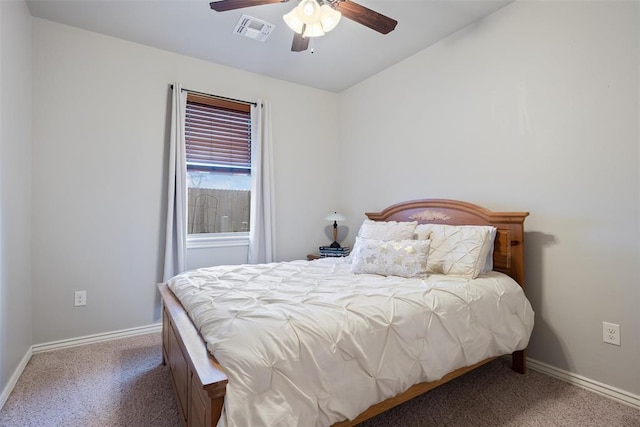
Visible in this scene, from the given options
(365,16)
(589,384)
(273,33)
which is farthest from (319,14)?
(589,384)

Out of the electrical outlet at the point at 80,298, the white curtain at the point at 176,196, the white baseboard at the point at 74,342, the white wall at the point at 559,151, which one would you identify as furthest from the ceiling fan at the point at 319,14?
the white baseboard at the point at 74,342

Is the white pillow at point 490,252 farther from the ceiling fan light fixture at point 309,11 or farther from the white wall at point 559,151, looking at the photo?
the ceiling fan light fixture at point 309,11

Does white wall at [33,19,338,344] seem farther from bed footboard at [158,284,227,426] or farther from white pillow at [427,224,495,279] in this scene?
white pillow at [427,224,495,279]

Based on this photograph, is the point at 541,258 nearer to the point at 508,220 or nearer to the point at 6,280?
the point at 508,220

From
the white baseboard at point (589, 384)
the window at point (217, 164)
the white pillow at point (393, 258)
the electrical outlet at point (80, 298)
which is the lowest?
the white baseboard at point (589, 384)

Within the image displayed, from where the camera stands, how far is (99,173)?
107 inches

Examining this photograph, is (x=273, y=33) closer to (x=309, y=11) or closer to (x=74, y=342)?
(x=309, y=11)

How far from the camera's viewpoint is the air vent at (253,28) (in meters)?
2.51

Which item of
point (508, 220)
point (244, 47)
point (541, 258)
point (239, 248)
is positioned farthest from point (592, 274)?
point (244, 47)

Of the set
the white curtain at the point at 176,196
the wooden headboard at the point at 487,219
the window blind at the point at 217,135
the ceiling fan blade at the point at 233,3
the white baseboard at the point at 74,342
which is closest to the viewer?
the ceiling fan blade at the point at 233,3

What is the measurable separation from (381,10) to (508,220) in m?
1.81

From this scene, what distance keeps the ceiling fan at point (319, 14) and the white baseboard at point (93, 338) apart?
A: 2677 mm

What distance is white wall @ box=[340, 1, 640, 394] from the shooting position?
1.85 m

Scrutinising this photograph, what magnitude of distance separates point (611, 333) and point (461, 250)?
949mm
